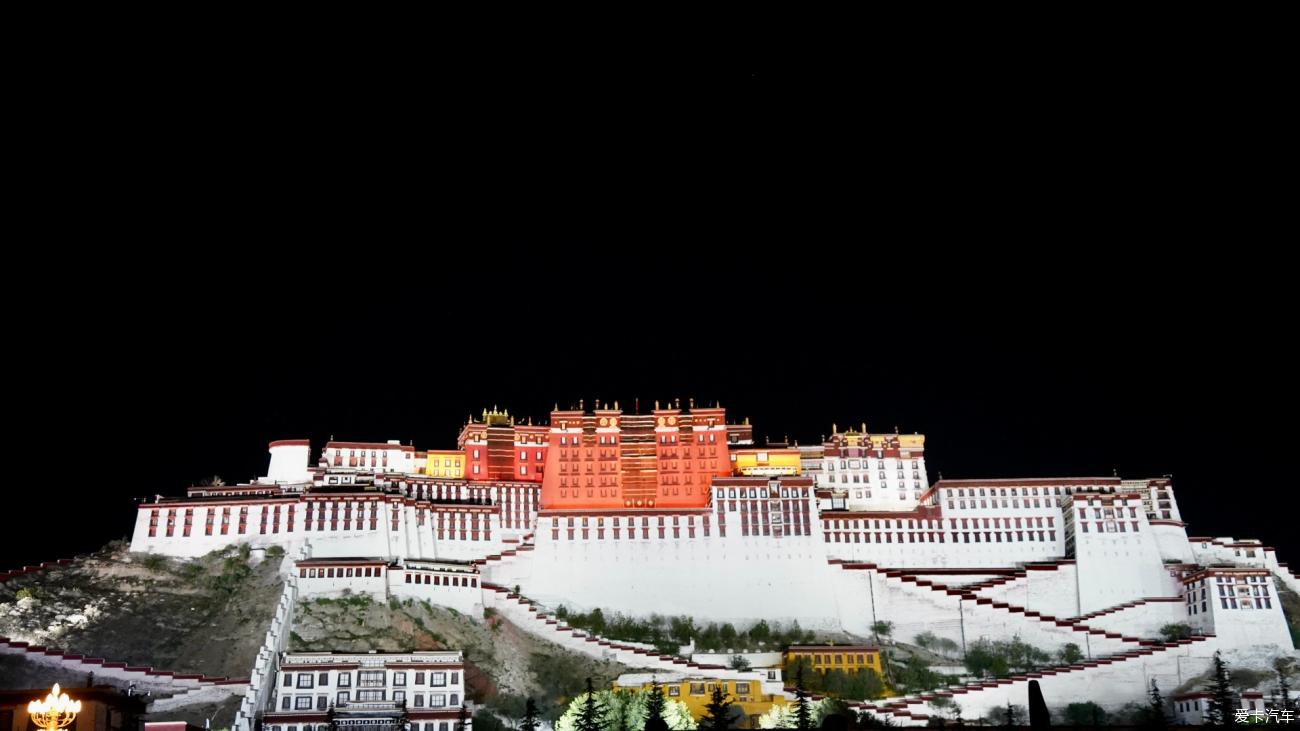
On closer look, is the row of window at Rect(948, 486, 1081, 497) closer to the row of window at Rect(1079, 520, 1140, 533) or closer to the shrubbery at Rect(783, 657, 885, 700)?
the row of window at Rect(1079, 520, 1140, 533)

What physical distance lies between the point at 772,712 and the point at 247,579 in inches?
1128

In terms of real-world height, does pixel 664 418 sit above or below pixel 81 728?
above

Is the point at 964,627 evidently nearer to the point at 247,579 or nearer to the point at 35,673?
the point at 247,579

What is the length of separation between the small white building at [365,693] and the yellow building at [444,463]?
90.7ft

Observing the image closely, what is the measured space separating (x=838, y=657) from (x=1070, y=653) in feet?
45.1

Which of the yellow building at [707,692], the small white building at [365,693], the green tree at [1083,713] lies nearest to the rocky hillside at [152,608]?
the small white building at [365,693]

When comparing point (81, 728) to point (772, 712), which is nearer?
point (81, 728)

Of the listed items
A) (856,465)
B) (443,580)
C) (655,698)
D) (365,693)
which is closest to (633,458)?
(856,465)

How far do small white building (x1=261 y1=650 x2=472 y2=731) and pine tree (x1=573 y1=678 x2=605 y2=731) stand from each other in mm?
5041

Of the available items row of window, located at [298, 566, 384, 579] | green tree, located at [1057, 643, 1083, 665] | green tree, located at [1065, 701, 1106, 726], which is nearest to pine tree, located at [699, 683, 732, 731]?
green tree, located at [1065, 701, 1106, 726]

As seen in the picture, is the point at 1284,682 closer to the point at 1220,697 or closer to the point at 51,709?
the point at 1220,697

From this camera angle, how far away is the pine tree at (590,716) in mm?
43219

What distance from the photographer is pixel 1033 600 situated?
67.2m

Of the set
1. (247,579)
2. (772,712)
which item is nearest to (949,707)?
(772,712)
